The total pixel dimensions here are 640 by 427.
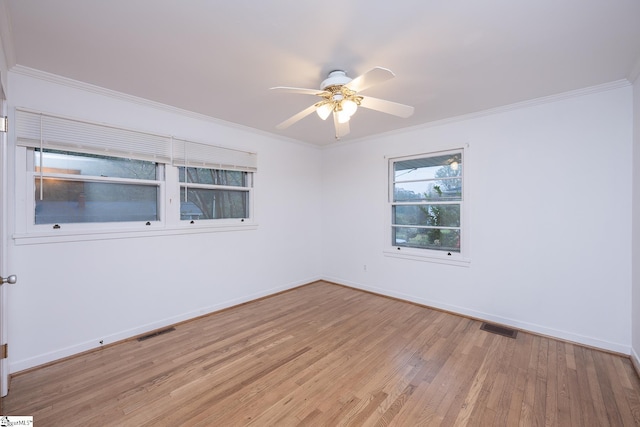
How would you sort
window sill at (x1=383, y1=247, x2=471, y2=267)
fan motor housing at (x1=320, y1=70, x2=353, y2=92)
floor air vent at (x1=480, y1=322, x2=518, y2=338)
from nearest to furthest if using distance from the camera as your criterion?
fan motor housing at (x1=320, y1=70, x2=353, y2=92), floor air vent at (x1=480, y1=322, x2=518, y2=338), window sill at (x1=383, y1=247, x2=471, y2=267)

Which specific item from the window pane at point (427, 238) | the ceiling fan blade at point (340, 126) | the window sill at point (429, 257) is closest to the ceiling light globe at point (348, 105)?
the ceiling fan blade at point (340, 126)

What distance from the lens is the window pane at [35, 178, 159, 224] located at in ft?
8.23

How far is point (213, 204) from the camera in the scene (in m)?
3.73

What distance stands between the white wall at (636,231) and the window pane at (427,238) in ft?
5.10

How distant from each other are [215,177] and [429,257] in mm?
3171

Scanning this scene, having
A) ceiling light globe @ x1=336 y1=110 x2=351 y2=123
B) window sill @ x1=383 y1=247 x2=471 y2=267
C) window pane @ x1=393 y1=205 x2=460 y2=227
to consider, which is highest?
ceiling light globe @ x1=336 y1=110 x2=351 y2=123

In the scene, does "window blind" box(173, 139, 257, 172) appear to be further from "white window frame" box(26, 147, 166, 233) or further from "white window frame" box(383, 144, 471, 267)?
"white window frame" box(383, 144, 471, 267)

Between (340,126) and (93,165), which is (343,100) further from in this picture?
(93,165)

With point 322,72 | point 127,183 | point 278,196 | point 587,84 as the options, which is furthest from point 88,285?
point 587,84

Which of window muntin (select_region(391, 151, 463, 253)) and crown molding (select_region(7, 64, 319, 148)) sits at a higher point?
crown molding (select_region(7, 64, 319, 148))

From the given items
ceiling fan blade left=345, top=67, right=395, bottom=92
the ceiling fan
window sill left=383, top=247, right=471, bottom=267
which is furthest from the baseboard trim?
ceiling fan blade left=345, top=67, right=395, bottom=92

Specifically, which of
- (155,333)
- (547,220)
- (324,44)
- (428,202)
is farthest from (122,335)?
(547,220)

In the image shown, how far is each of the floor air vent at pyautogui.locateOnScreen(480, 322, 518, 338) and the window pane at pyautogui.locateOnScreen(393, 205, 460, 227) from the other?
126 centimetres

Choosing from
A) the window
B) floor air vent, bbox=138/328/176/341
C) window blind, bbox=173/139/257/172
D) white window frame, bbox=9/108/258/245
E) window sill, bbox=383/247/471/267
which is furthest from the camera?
the window
